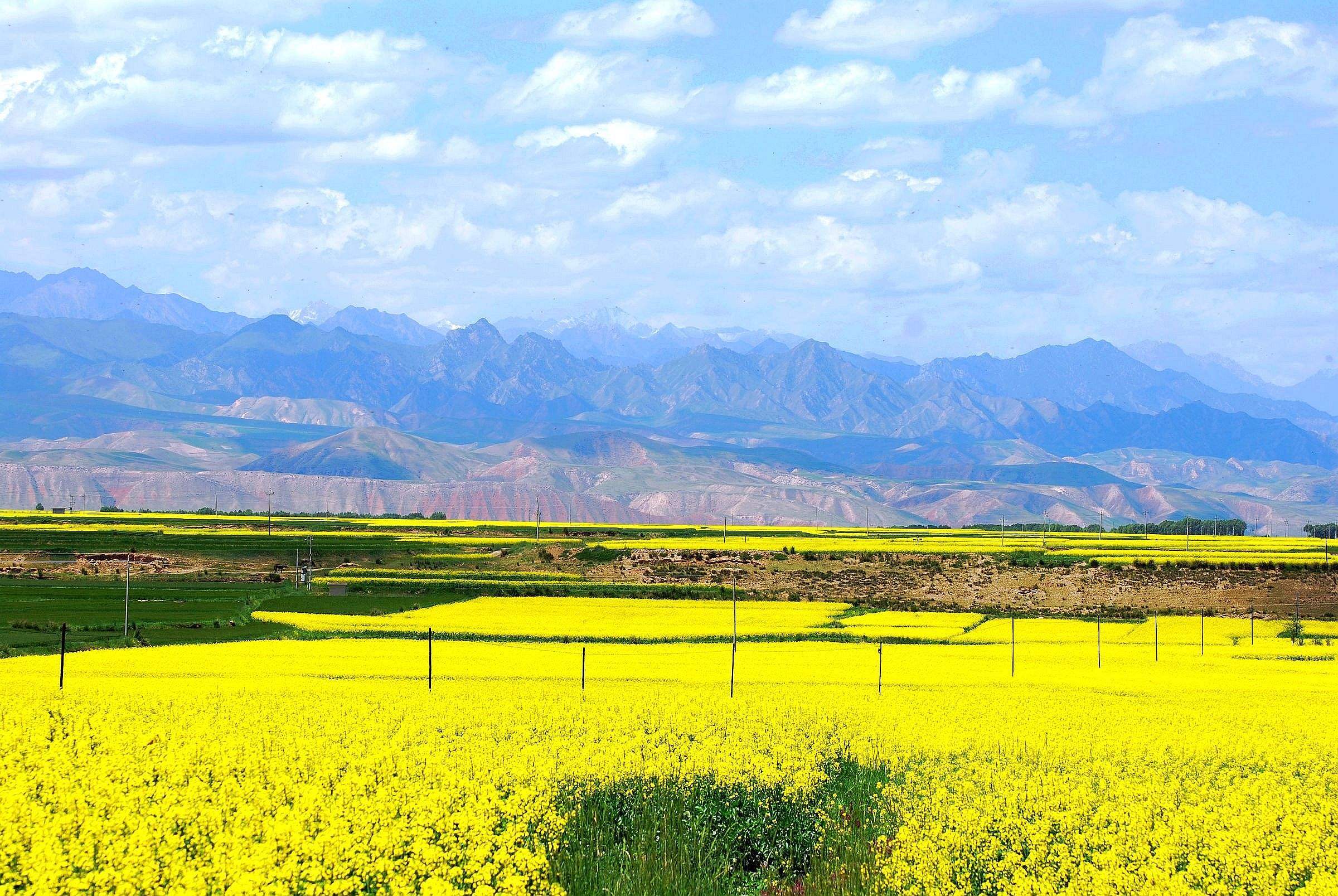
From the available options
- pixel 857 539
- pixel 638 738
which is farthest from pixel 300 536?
pixel 638 738

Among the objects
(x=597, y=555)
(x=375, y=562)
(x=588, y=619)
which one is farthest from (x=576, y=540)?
(x=588, y=619)

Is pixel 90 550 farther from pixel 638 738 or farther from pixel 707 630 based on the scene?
pixel 638 738

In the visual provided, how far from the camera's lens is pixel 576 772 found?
78.1 ft

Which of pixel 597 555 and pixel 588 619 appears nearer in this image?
pixel 588 619

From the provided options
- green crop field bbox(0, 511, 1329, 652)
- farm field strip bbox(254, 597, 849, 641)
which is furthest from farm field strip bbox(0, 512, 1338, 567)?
farm field strip bbox(254, 597, 849, 641)

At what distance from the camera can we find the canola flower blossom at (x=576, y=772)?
16016mm

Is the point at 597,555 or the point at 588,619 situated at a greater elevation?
the point at 597,555

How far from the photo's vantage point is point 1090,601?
3487 inches

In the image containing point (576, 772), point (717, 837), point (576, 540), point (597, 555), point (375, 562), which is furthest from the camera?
point (576, 540)

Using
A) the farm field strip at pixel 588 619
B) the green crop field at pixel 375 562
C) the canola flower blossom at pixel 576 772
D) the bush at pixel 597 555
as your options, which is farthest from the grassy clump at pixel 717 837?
the bush at pixel 597 555

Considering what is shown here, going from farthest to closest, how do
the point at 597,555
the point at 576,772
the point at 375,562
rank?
the point at 597,555, the point at 375,562, the point at 576,772

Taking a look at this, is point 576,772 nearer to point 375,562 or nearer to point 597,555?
point 375,562

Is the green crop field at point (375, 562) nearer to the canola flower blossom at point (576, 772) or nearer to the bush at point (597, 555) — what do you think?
the bush at point (597, 555)

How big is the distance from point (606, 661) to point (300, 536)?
82.1 metres
